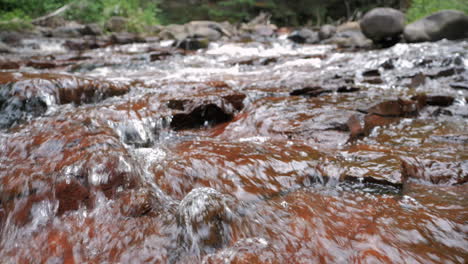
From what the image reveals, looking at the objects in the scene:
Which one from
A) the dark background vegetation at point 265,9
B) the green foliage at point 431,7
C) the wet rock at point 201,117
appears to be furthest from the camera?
the dark background vegetation at point 265,9

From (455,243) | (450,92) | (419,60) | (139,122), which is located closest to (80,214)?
(139,122)

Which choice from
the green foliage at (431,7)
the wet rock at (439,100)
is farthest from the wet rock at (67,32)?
the green foliage at (431,7)

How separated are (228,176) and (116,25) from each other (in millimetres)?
14592

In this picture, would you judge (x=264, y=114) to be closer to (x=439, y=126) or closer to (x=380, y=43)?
(x=439, y=126)

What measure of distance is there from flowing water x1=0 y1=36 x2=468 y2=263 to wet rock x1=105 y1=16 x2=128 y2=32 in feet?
39.7

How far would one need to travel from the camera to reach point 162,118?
2869mm

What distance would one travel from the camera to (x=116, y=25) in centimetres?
1416

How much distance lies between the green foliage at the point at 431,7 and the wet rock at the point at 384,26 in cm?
290

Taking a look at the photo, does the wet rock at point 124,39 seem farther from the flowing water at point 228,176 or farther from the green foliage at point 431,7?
the green foliage at point 431,7

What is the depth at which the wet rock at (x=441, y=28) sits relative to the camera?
302 inches

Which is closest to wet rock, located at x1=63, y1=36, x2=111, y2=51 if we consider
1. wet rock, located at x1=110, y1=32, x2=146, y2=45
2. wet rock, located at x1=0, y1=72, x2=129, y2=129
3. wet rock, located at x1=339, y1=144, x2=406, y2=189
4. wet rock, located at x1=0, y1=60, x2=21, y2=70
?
wet rock, located at x1=110, y1=32, x2=146, y2=45

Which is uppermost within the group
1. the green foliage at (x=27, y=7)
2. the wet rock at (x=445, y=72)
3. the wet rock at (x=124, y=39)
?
the green foliage at (x=27, y=7)

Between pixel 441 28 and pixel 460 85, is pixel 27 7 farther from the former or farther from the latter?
pixel 460 85

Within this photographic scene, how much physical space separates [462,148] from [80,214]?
2.64m
